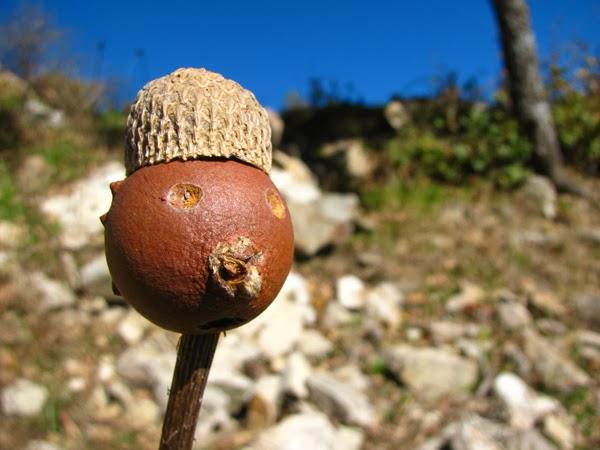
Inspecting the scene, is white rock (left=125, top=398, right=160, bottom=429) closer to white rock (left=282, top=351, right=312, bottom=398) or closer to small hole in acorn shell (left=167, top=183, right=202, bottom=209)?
white rock (left=282, top=351, right=312, bottom=398)

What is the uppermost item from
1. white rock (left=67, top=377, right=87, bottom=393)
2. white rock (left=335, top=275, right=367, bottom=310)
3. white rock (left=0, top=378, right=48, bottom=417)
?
white rock (left=335, top=275, right=367, bottom=310)

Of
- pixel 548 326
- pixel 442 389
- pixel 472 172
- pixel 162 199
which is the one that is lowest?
pixel 162 199

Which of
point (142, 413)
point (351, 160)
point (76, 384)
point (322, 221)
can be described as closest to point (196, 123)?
point (142, 413)

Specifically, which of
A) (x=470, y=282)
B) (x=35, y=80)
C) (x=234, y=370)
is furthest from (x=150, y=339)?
(x=35, y=80)

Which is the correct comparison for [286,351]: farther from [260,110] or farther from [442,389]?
[260,110]

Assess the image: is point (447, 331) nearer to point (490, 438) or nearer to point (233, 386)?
point (490, 438)

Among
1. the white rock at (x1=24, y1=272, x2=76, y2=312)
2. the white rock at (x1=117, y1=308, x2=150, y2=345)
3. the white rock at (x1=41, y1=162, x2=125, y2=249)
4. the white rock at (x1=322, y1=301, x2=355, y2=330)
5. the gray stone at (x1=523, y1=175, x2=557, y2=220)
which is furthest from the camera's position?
the gray stone at (x1=523, y1=175, x2=557, y2=220)

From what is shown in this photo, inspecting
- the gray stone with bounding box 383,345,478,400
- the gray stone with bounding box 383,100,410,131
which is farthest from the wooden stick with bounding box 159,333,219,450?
the gray stone with bounding box 383,100,410,131

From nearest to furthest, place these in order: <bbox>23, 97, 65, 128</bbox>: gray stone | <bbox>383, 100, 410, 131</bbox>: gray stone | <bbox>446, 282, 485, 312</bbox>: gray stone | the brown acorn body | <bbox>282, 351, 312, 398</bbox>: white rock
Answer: the brown acorn body → <bbox>282, 351, 312, 398</bbox>: white rock → <bbox>446, 282, 485, 312</bbox>: gray stone → <bbox>23, 97, 65, 128</bbox>: gray stone → <bbox>383, 100, 410, 131</bbox>: gray stone

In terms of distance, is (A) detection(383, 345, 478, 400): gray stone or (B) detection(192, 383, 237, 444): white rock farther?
(A) detection(383, 345, 478, 400): gray stone
